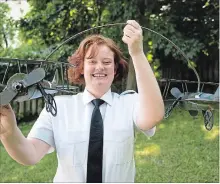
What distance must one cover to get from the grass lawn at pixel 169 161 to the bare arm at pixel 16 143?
2.15 meters

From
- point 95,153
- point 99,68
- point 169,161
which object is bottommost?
point 169,161

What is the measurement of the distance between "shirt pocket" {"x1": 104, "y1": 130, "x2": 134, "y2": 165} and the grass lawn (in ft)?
6.83

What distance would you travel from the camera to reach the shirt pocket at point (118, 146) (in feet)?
3.91

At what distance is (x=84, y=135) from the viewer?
3.92 ft

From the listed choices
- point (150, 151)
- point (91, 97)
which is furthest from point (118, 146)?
point (150, 151)

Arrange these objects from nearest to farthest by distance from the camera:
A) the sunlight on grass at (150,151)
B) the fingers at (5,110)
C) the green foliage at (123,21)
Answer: the fingers at (5,110)
the sunlight on grass at (150,151)
the green foliage at (123,21)

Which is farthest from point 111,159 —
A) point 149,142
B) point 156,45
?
point 156,45

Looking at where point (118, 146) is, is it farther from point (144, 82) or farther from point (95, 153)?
point (144, 82)

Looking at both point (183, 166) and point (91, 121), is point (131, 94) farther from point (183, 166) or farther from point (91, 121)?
point (183, 166)

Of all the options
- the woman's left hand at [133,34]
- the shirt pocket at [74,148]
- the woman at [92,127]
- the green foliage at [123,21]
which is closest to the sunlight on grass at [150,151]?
the green foliage at [123,21]

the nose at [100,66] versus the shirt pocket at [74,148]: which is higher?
the nose at [100,66]

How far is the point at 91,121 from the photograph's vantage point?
47.4 inches

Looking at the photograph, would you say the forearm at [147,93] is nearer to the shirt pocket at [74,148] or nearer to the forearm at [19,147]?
the shirt pocket at [74,148]

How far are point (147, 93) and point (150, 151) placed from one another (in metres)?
2.95
